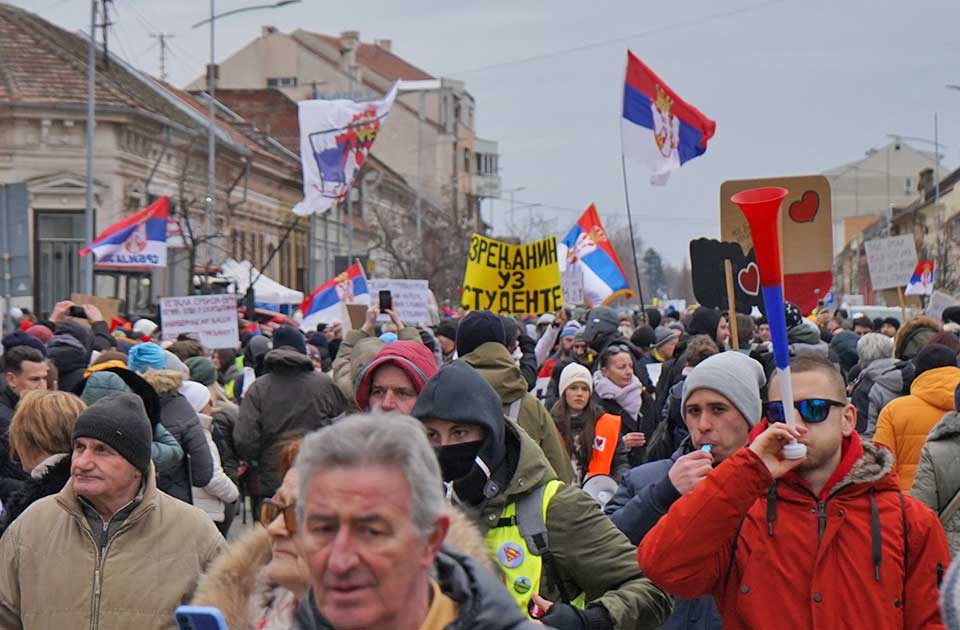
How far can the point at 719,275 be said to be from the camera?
31.6 feet

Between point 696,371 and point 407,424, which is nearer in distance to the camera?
point 407,424

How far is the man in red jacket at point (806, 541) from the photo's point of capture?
13.8 feet

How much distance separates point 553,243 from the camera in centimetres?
1608

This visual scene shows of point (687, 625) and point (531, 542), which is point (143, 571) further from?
point (687, 625)

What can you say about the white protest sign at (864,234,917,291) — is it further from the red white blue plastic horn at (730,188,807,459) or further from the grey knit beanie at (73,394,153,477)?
the red white blue plastic horn at (730,188,807,459)

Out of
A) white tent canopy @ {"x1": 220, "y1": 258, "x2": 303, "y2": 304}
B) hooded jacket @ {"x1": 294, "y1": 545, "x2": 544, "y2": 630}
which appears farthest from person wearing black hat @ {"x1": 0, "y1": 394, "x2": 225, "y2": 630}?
white tent canopy @ {"x1": 220, "y1": 258, "x2": 303, "y2": 304}

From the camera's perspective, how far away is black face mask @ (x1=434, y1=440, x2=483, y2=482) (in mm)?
4691

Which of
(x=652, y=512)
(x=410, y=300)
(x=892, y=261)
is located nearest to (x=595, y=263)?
(x=892, y=261)

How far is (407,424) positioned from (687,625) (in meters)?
2.21

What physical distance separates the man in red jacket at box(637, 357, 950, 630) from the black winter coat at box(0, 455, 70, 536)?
2.70 m

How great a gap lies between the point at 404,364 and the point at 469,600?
9.25 feet

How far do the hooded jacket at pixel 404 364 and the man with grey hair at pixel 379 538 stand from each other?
2.73 meters

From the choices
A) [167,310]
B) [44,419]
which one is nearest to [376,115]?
[167,310]

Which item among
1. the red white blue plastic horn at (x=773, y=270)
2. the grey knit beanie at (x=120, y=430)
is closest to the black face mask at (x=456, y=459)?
the red white blue plastic horn at (x=773, y=270)
